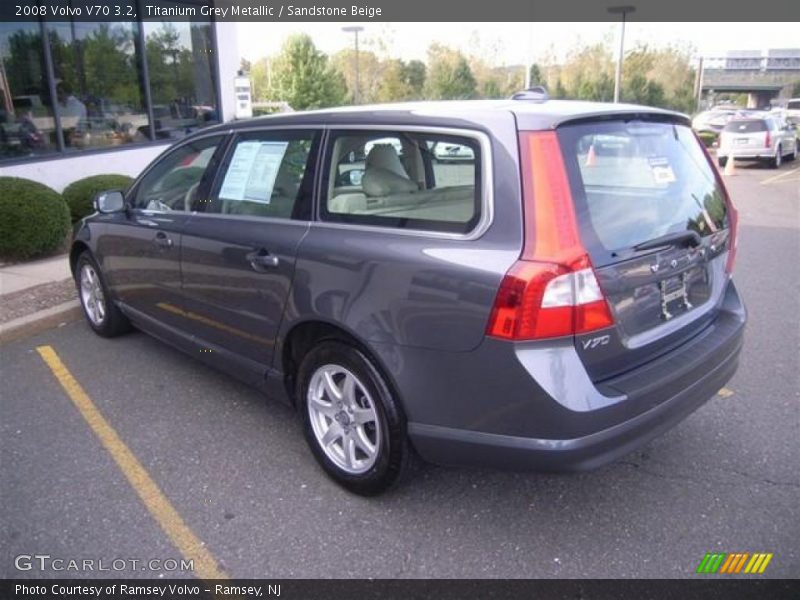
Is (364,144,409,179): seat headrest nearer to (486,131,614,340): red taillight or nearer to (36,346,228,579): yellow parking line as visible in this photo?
(486,131,614,340): red taillight

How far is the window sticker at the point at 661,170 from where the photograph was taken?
2.86 metres

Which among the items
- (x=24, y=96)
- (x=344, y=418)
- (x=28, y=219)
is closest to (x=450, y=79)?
(x=24, y=96)

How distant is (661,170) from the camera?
9.48 ft

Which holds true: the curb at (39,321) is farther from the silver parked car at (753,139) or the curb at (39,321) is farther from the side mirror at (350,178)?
the silver parked car at (753,139)

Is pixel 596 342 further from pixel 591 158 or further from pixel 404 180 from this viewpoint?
pixel 404 180

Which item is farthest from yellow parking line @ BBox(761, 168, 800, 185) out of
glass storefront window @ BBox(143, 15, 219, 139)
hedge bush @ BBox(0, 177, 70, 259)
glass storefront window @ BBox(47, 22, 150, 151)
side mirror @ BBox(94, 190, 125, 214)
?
side mirror @ BBox(94, 190, 125, 214)

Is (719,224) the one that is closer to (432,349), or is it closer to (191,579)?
(432,349)

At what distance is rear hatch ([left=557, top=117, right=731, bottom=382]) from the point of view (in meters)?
2.41

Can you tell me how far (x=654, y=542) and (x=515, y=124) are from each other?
176 cm

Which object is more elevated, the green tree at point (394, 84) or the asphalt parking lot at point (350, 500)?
the green tree at point (394, 84)

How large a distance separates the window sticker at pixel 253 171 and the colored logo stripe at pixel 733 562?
253cm

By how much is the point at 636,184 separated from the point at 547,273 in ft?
2.69

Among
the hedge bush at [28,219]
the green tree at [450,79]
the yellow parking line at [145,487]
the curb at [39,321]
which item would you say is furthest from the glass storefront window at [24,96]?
the green tree at [450,79]

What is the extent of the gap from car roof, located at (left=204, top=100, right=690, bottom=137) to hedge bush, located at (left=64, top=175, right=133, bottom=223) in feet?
19.6
